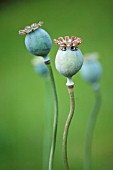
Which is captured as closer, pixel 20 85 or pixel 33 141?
pixel 33 141

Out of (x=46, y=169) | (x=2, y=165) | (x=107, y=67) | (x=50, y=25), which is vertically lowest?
(x=2, y=165)

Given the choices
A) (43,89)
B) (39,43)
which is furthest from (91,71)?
(43,89)

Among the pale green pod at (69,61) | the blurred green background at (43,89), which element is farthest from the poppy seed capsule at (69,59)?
the blurred green background at (43,89)

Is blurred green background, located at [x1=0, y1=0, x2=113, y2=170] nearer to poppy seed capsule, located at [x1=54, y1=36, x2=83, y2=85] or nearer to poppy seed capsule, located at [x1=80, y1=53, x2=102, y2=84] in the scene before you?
poppy seed capsule, located at [x1=80, y1=53, x2=102, y2=84]

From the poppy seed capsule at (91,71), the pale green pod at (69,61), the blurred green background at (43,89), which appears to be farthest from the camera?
the blurred green background at (43,89)

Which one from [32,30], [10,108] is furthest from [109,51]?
[32,30]

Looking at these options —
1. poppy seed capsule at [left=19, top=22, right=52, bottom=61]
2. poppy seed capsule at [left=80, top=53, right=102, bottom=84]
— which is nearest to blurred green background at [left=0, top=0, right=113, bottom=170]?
poppy seed capsule at [left=80, top=53, right=102, bottom=84]

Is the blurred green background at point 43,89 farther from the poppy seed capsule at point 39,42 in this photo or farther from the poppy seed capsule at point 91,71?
the poppy seed capsule at point 39,42

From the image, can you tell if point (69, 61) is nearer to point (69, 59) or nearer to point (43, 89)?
point (69, 59)

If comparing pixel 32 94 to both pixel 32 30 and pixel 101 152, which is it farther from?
pixel 32 30
